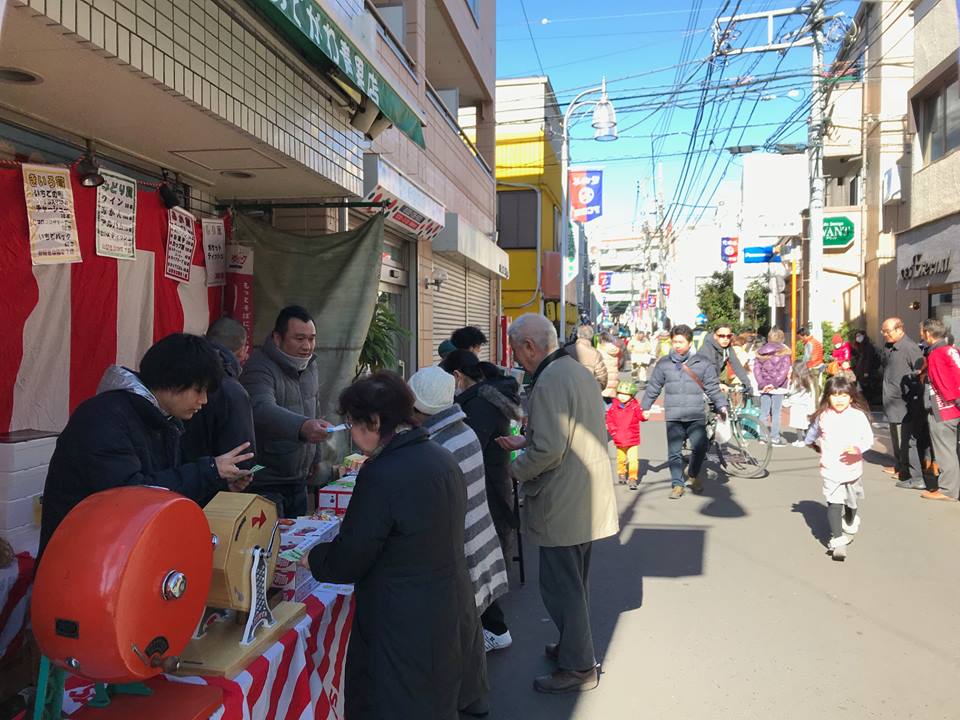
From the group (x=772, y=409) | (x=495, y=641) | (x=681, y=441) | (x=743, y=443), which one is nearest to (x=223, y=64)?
(x=495, y=641)

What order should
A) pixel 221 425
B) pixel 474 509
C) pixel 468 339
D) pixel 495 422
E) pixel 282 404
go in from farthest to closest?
pixel 468 339, pixel 495 422, pixel 282 404, pixel 474 509, pixel 221 425

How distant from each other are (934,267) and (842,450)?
8.30 meters

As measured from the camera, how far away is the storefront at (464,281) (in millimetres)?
9914

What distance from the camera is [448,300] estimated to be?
11.4m

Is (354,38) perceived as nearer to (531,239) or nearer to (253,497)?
(253,497)

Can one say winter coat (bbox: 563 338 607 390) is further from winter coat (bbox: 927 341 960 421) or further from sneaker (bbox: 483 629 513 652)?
winter coat (bbox: 927 341 960 421)

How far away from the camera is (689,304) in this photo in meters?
52.2

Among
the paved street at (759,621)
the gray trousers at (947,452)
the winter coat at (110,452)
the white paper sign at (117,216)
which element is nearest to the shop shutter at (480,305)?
the paved street at (759,621)

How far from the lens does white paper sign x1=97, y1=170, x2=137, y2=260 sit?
374cm

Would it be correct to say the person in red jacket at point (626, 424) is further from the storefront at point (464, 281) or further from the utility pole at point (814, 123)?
the utility pole at point (814, 123)

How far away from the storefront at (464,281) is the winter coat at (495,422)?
16.9 feet

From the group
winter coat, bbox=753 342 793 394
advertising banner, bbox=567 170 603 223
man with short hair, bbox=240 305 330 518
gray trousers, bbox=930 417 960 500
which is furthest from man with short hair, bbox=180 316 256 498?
advertising banner, bbox=567 170 603 223

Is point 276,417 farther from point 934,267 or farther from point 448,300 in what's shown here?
point 934,267

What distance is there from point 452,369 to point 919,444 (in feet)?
22.0
